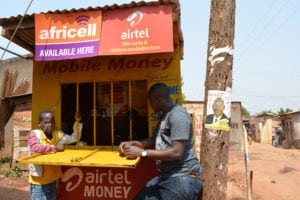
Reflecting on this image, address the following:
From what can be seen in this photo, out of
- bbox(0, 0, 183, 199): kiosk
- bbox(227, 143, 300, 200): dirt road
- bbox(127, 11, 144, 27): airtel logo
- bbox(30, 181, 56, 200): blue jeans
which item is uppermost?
bbox(127, 11, 144, 27): airtel logo

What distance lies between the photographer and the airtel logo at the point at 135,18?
13.9 feet

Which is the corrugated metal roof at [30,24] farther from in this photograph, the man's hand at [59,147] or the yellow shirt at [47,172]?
the man's hand at [59,147]

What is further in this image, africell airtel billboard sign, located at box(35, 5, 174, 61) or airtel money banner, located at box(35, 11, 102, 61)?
airtel money banner, located at box(35, 11, 102, 61)

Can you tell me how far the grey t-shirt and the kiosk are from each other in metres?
0.67

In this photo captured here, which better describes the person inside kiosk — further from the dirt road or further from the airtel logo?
the dirt road

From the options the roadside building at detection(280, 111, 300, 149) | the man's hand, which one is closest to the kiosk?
the man's hand

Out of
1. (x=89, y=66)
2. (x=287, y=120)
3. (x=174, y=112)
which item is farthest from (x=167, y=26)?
(x=287, y=120)

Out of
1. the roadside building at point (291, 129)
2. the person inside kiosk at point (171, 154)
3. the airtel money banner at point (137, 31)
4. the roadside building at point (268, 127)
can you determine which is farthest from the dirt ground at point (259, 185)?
the roadside building at point (268, 127)

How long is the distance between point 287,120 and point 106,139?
27.0 m

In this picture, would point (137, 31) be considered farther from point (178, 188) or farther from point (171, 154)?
point (178, 188)

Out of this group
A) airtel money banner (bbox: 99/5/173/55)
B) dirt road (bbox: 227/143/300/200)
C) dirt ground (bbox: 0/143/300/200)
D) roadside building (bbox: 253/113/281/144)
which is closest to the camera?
airtel money banner (bbox: 99/5/173/55)

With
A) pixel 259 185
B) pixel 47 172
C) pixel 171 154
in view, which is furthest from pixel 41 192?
pixel 259 185

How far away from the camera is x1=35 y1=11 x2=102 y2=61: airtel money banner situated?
4.31 metres

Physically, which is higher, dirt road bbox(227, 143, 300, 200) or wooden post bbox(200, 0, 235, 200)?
wooden post bbox(200, 0, 235, 200)
